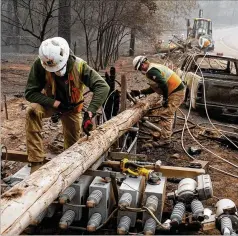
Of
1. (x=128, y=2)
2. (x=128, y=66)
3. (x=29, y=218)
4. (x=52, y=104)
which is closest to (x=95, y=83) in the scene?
(x=52, y=104)

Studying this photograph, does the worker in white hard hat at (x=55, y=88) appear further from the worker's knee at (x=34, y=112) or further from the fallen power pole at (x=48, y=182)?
the fallen power pole at (x=48, y=182)

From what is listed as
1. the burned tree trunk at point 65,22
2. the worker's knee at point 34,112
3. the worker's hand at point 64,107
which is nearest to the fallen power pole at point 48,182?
the worker's hand at point 64,107

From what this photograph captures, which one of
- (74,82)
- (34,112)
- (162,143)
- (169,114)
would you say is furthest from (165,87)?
(34,112)

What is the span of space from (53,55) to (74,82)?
1.80 feet

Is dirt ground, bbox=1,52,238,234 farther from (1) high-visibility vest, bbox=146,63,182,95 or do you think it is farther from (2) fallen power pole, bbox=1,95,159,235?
(2) fallen power pole, bbox=1,95,159,235

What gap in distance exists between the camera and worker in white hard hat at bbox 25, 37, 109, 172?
5297 millimetres

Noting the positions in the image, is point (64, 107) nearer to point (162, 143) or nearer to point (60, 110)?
point (60, 110)

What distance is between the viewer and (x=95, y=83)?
5574 mm

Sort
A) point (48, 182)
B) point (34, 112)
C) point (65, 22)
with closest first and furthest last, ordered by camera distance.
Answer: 1. point (48, 182)
2. point (34, 112)
3. point (65, 22)

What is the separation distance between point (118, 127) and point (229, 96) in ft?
14.2

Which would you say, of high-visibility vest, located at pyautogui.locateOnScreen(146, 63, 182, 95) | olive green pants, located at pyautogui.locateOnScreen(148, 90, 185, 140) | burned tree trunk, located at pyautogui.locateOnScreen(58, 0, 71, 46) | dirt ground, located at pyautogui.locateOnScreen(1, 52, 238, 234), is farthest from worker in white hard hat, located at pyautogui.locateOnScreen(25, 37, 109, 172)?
burned tree trunk, located at pyautogui.locateOnScreen(58, 0, 71, 46)

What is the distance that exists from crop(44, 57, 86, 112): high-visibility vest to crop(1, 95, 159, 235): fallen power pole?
0.61 m

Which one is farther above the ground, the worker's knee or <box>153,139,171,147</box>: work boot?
the worker's knee

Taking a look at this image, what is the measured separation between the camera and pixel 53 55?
5.28m
